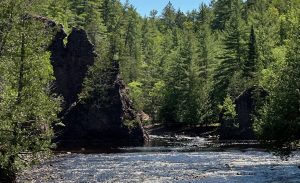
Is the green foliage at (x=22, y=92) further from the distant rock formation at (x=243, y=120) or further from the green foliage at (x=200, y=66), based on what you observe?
the distant rock formation at (x=243, y=120)

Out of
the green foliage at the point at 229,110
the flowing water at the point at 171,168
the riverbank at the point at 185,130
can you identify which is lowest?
the flowing water at the point at 171,168

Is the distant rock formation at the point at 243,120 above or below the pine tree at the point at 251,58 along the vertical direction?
below

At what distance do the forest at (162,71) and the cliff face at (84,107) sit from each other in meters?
1.91

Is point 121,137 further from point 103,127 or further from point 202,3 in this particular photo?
A: point 202,3

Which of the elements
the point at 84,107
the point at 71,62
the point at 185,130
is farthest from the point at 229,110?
the point at 71,62

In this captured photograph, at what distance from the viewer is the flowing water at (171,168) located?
3794cm

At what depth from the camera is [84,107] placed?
8119cm

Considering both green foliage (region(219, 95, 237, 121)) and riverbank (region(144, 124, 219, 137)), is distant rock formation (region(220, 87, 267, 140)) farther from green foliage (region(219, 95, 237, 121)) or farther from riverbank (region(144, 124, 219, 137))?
riverbank (region(144, 124, 219, 137))

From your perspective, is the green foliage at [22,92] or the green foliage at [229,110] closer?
the green foliage at [22,92]

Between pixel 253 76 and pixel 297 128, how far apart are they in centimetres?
5101

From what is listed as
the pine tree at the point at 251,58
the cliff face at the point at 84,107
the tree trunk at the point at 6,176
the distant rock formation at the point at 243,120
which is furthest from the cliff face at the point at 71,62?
the tree trunk at the point at 6,176

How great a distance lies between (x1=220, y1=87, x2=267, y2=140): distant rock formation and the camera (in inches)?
3155

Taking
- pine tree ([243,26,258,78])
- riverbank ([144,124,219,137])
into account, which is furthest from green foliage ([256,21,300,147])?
pine tree ([243,26,258,78])

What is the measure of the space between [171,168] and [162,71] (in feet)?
315
